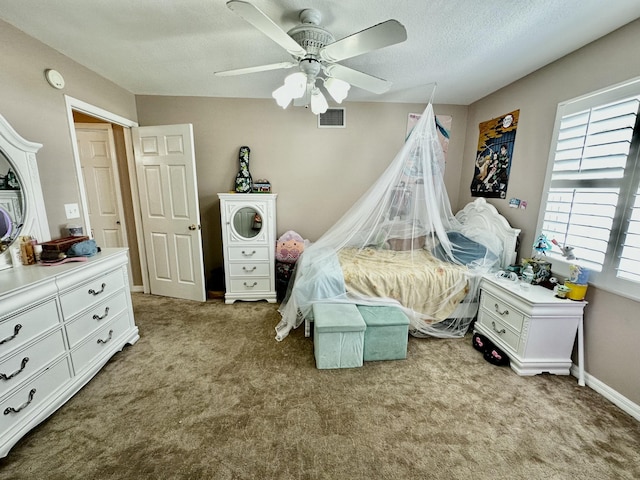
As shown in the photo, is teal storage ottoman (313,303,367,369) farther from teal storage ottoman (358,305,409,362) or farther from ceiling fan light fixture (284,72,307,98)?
ceiling fan light fixture (284,72,307,98)

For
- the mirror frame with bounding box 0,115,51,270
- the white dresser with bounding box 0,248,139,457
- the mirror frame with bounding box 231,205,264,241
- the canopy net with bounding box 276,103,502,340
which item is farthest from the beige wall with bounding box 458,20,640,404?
the mirror frame with bounding box 0,115,51,270

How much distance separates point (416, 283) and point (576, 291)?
1.08m

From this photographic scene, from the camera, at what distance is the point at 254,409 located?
159 centimetres

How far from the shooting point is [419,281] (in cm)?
230

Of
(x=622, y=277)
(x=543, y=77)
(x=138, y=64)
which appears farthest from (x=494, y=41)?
(x=138, y=64)

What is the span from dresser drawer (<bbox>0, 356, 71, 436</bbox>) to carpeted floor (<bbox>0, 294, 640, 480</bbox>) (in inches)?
5.9

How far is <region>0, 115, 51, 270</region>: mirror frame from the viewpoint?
1620 millimetres

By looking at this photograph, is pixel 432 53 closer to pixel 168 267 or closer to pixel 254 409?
pixel 254 409

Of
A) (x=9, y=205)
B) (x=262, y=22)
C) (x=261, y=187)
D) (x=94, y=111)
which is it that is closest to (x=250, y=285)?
(x=261, y=187)

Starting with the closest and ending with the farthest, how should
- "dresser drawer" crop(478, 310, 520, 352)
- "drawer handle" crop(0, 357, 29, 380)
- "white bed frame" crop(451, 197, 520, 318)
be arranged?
"drawer handle" crop(0, 357, 29, 380)
"dresser drawer" crop(478, 310, 520, 352)
"white bed frame" crop(451, 197, 520, 318)

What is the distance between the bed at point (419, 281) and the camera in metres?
2.28

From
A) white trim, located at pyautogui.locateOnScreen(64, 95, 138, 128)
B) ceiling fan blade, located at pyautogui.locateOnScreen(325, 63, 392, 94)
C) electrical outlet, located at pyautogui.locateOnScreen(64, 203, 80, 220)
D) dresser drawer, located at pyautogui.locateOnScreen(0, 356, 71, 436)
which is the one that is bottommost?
dresser drawer, located at pyautogui.locateOnScreen(0, 356, 71, 436)

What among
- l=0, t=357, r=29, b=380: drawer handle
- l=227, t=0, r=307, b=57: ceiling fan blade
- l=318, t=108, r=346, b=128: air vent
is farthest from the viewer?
l=318, t=108, r=346, b=128: air vent

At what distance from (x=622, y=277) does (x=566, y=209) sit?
60 cm
